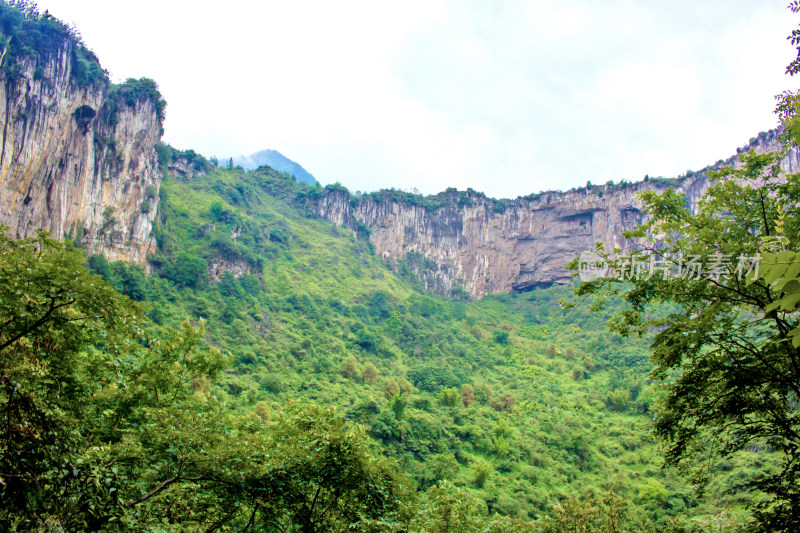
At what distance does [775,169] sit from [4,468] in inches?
302

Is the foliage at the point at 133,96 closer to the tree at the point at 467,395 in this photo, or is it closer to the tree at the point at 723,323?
the tree at the point at 467,395

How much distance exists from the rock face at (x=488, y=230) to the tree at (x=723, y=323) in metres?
59.8

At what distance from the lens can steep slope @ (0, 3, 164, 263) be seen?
70.6 ft

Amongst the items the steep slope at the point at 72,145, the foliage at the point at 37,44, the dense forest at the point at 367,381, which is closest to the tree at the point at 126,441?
the dense forest at the point at 367,381

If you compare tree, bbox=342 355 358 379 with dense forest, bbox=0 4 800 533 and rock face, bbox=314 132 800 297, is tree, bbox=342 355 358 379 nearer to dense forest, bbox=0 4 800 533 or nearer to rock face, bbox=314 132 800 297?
dense forest, bbox=0 4 800 533

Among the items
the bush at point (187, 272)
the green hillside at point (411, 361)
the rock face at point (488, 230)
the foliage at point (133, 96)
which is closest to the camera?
the green hillside at point (411, 361)

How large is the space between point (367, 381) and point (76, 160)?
79.5ft

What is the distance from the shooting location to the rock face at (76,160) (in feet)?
70.1

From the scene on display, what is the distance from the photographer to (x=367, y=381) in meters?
33.7

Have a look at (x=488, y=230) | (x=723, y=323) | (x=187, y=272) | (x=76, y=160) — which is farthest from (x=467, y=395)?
(x=488, y=230)

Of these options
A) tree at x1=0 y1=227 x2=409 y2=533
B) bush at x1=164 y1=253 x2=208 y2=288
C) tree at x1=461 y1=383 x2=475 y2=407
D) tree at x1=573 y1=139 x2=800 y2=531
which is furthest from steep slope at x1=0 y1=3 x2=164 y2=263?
tree at x1=461 y1=383 x2=475 y2=407

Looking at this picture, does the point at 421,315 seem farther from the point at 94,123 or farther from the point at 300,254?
the point at 94,123

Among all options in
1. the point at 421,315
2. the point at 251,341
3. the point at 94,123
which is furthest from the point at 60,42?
the point at 421,315

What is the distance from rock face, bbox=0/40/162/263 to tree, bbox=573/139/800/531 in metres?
20.7
